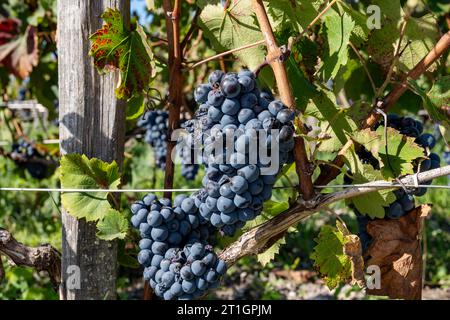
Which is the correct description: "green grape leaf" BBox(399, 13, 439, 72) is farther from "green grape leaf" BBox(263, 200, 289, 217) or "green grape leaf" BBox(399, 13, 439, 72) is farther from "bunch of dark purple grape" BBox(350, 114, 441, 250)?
"green grape leaf" BBox(263, 200, 289, 217)

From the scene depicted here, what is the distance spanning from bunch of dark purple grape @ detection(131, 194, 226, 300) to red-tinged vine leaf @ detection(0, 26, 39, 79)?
125 cm

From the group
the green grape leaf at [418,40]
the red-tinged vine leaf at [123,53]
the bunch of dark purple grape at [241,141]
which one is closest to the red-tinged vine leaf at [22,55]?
the red-tinged vine leaf at [123,53]

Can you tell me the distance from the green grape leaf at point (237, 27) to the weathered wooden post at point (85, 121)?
0.25 metres

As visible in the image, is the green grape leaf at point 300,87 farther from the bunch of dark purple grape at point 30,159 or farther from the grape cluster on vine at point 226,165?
the bunch of dark purple grape at point 30,159

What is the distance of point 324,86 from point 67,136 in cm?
73

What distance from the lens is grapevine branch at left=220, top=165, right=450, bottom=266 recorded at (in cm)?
148

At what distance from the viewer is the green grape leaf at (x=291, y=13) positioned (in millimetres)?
1520

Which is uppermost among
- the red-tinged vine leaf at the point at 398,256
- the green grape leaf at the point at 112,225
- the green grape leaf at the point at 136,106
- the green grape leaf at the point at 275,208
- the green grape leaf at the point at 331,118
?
the green grape leaf at the point at 136,106

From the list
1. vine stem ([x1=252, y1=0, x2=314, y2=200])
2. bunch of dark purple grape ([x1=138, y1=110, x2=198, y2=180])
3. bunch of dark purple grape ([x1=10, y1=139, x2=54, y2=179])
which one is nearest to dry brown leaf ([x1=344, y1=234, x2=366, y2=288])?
vine stem ([x1=252, y1=0, x2=314, y2=200])

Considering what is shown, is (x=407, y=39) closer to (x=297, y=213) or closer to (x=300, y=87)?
(x=300, y=87)

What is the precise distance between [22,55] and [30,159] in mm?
692

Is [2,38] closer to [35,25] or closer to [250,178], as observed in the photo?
[35,25]

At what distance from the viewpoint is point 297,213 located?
1.50 metres
